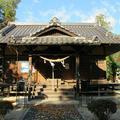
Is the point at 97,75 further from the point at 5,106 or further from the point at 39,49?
the point at 5,106

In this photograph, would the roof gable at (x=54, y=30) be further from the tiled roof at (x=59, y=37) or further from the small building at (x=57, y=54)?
the tiled roof at (x=59, y=37)

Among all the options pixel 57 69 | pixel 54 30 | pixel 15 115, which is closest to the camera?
pixel 15 115

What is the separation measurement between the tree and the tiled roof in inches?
514

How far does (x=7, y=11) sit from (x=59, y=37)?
74.7ft

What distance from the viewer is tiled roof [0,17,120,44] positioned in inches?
895

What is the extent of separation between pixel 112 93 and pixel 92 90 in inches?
53.5

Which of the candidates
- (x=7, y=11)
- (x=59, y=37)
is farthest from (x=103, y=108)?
(x=7, y=11)

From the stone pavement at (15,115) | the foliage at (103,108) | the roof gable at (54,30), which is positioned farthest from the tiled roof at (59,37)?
the foliage at (103,108)

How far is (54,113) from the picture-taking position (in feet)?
52.6

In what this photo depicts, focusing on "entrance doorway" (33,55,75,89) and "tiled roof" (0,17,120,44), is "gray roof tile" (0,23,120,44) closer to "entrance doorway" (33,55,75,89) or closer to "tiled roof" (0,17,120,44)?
"tiled roof" (0,17,120,44)

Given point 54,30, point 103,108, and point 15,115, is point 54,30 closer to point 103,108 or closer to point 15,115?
point 15,115

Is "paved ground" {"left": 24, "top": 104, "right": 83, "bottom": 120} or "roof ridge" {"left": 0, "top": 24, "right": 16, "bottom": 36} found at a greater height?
"roof ridge" {"left": 0, "top": 24, "right": 16, "bottom": 36}

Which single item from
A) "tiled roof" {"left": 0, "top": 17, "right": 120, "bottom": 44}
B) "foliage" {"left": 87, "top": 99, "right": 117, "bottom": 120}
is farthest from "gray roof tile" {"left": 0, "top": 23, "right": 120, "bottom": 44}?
"foliage" {"left": 87, "top": 99, "right": 117, "bottom": 120}

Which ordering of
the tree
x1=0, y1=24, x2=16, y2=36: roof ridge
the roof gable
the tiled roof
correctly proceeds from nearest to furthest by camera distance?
the tiled roof < the roof gable < x1=0, y1=24, x2=16, y2=36: roof ridge < the tree
